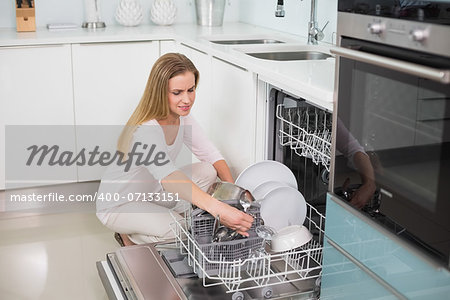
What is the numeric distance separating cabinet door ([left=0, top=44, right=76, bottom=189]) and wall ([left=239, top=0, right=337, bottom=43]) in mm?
1182

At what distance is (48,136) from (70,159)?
19 cm

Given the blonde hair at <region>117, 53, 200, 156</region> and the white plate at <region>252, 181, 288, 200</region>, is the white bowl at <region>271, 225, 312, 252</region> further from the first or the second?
the blonde hair at <region>117, 53, 200, 156</region>

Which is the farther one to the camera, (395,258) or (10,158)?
(10,158)

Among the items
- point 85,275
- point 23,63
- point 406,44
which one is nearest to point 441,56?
point 406,44

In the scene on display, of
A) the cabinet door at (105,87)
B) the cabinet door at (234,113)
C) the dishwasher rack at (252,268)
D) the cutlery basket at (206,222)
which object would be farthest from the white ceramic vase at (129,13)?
the cutlery basket at (206,222)

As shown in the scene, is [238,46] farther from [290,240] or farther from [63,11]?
[63,11]

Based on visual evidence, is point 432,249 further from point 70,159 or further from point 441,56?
point 70,159

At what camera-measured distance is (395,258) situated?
1.58 m

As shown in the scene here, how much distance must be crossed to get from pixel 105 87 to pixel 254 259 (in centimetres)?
183

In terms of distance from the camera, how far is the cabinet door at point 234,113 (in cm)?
259

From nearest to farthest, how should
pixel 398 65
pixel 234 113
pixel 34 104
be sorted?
pixel 398 65 < pixel 234 113 < pixel 34 104

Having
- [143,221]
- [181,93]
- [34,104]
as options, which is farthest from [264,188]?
[34,104]

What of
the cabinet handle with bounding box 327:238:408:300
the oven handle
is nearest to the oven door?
the oven handle

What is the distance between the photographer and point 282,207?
226 cm
